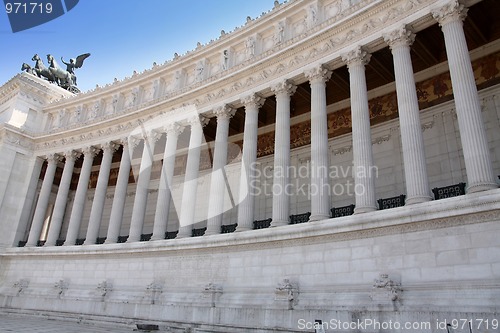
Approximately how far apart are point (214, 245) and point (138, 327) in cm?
537

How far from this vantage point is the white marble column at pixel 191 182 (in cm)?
2452

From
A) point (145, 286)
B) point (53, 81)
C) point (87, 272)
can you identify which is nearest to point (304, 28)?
point (145, 286)

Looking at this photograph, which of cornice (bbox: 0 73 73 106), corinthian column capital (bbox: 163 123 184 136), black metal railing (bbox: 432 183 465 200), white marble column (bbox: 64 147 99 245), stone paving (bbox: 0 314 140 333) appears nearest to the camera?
black metal railing (bbox: 432 183 465 200)

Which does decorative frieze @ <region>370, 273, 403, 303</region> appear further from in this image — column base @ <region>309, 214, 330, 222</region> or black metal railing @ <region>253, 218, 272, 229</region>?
black metal railing @ <region>253, 218, 272, 229</region>

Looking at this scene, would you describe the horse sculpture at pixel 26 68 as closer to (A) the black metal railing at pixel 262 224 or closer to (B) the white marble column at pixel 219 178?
(B) the white marble column at pixel 219 178

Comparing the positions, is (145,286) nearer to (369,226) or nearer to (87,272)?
(87,272)

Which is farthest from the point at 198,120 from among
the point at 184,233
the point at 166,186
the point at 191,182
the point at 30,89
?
the point at 30,89

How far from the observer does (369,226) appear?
16.7 m

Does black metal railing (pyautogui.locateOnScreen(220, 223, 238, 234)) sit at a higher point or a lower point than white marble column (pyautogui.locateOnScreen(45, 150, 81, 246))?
lower

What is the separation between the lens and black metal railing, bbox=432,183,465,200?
1641cm

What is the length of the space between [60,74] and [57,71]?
0.41m

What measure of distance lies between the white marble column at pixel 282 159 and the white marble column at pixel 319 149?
5.23 ft

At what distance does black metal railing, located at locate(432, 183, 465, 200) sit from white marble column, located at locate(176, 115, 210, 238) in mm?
13787

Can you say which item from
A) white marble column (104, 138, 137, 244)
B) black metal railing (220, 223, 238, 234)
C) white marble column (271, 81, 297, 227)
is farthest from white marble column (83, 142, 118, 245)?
white marble column (271, 81, 297, 227)
